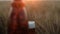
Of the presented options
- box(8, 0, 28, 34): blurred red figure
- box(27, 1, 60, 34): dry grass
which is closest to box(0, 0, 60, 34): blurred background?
box(27, 1, 60, 34): dry grass

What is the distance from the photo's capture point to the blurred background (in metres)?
1.35

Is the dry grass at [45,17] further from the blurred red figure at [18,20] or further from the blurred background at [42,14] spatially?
the blurred red figure at [18,20]

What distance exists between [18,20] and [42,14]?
9.7 inches

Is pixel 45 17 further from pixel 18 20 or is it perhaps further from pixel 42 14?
pixel 18 20

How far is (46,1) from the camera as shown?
1.36 m

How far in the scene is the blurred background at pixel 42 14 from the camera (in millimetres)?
1353

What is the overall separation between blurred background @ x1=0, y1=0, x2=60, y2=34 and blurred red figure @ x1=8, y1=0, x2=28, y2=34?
102 millimetres

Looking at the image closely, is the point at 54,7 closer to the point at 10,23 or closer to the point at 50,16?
the point at 50,16

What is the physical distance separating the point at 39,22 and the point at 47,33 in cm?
13

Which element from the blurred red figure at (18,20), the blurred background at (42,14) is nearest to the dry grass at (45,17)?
the blurred background at (42,14)

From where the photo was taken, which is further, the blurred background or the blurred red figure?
the blurred background

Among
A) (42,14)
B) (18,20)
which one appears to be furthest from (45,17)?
(18,20)

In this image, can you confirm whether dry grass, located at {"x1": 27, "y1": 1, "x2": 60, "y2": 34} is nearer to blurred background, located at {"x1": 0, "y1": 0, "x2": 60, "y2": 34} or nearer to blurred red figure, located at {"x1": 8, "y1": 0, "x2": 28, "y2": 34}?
blurred background, located at {"x1": 0, "y1": 0, "x2": 60, "y2": 34}

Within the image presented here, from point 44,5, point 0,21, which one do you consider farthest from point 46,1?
point 0,21
